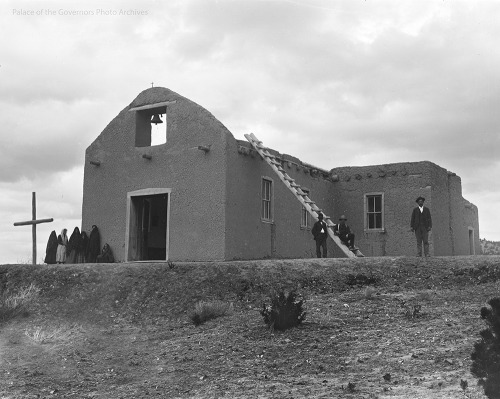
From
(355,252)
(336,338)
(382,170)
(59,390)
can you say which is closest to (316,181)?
(382,170)

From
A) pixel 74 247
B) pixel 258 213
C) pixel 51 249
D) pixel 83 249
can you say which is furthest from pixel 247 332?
pixel 51 249

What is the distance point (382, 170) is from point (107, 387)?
1607 cm

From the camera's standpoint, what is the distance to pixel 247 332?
37.6 ft

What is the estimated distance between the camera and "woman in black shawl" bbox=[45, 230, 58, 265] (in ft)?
70.8

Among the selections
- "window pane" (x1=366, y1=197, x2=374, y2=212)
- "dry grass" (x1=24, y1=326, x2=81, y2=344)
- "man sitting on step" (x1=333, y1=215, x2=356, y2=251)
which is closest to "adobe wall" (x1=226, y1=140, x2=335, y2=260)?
"man sitting on step" (x1=333, y1=215, x2=356, y2=251)

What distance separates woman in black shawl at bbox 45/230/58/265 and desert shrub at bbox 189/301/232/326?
10053mm

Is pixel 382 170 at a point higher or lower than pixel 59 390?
higher

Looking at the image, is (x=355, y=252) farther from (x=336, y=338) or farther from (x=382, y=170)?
(x=336, y=338)

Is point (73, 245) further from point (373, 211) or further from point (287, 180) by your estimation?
point (373, 211)

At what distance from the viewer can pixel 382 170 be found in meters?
24.2

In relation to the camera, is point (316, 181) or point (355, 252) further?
point (316, 181)

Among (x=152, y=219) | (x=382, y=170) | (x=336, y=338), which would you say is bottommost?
(x=336, y=338)

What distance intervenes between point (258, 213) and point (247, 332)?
852cm

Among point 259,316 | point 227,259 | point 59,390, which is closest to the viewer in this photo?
point 59,390
